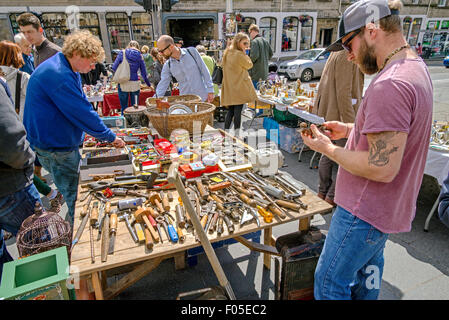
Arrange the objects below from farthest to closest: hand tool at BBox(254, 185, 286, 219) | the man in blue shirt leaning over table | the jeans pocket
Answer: the man in blue shirt leaning over table, hand tool at BBox(254, 185, 286, 219), the jeans pocket

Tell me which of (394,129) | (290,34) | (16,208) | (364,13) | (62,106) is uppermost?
(290,34)

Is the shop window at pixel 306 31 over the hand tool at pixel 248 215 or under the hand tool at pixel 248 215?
over

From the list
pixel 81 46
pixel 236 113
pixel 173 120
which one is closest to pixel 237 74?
pixel 236 113

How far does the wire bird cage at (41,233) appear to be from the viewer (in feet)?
6.41

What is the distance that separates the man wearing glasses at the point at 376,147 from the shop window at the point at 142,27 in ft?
58.5

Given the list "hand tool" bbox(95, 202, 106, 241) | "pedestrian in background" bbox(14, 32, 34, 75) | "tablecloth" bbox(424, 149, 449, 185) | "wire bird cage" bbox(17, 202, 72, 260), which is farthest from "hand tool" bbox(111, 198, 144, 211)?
"pedestrian in background" bbox(14, 32, 34, 75)

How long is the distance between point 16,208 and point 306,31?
2216 cm

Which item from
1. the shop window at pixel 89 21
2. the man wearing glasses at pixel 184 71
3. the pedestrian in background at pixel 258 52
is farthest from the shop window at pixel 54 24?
the man wearing glasses at pixel 184 71

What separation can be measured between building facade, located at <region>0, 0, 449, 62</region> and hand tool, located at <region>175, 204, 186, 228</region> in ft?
42.5

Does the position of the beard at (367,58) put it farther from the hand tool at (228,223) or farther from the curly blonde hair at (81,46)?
the curly blonde hair at (81,46)

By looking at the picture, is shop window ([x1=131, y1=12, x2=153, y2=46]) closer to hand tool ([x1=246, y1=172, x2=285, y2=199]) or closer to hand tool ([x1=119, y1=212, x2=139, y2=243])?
hand tool ([x1=246, y1=172, x2=285, y2=199])

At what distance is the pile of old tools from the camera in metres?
1.70

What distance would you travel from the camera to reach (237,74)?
5121mm

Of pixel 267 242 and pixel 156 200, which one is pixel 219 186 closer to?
pixel 156 200
